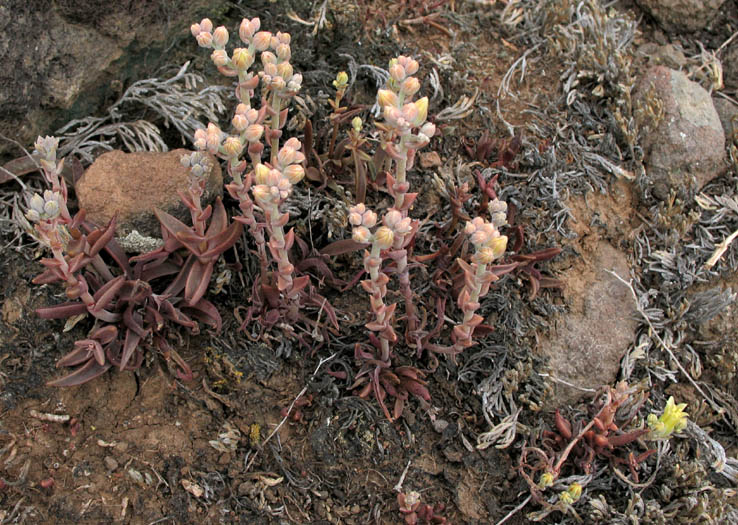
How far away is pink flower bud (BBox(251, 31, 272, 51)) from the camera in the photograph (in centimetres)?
303

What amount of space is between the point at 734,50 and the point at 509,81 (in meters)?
1.77

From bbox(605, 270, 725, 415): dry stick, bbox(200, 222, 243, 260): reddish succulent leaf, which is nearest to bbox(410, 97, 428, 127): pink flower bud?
bbox(200, 222, 243, 260): reddish succulent leaf

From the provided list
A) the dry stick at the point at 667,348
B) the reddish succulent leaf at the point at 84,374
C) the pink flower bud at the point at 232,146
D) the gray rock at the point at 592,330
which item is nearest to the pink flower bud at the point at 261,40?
the pink flower bud at the point at 232,146

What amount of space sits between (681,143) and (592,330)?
57.0 inches

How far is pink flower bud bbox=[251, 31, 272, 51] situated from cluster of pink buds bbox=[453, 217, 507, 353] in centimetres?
123

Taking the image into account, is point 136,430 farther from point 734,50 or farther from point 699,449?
point 734,50

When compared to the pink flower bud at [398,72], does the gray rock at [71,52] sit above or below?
below

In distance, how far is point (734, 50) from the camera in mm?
4984

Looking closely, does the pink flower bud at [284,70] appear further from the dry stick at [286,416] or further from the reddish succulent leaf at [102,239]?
the dry stick at [286,416]

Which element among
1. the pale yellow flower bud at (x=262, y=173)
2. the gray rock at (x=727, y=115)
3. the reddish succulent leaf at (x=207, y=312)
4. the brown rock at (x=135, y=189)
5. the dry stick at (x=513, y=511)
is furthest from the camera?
the gray rock at (x=727, y=115)

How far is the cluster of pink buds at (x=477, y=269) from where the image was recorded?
2846 millimetres

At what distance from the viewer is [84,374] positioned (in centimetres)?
332

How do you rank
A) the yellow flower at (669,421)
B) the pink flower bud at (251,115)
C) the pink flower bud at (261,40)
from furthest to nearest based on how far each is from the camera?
the yellow flower at (669,421) < the pink flower bud at (261,40) < the pink flower bud at (251,115)

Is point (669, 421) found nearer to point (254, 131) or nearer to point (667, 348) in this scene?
point (667, 348)
